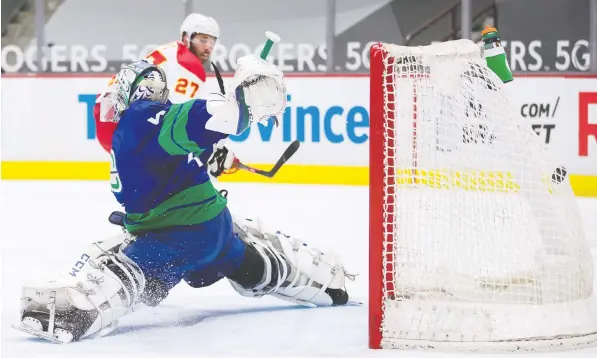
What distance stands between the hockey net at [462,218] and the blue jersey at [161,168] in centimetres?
44

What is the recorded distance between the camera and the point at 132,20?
736cm

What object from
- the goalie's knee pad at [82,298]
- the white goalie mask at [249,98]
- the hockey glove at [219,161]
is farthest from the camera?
the hockey glove at [219,161]

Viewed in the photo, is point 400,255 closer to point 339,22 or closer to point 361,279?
point 361,279

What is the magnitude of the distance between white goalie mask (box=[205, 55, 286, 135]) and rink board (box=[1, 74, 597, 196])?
3670mm

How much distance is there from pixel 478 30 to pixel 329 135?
3.76 ft

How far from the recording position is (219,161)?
3303mm

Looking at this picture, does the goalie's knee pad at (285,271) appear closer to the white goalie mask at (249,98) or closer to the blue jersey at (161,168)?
the blue jersey at (161,168)

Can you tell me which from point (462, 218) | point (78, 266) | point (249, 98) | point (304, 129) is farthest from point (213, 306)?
point (304, 129)

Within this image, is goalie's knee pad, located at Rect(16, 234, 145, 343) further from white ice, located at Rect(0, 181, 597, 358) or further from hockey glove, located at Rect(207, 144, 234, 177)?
hockey glove, located at Rect(207, 144, 234, 177)

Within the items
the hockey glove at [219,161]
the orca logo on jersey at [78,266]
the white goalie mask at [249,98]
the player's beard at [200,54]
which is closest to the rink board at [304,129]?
the player's beard at [200,54]

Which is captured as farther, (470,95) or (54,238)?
(54,238)

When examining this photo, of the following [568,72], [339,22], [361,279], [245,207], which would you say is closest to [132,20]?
[339,22]

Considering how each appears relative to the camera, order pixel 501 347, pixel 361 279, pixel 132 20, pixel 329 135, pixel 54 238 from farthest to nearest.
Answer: pixel 132 20, pixel 329 135, pixel 54 238, pixel 361 279, pixel 501 347

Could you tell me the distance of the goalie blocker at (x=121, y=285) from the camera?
8.42ft
